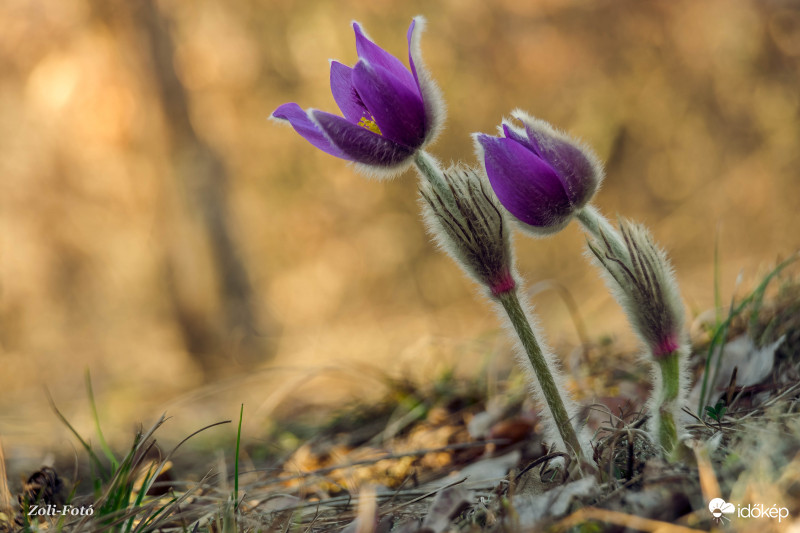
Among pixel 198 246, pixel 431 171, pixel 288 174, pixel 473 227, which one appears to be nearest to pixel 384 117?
pixel 431 171

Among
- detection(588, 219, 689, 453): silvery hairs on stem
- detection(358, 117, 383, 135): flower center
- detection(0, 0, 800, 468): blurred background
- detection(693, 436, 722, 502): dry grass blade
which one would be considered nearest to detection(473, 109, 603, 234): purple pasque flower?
detection(588, 219, 689, 453): silvery hairs on stem

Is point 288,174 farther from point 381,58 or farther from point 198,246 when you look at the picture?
point 381,58

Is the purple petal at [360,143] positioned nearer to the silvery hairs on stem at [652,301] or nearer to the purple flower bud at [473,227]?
the purple flower bud at [473,227]

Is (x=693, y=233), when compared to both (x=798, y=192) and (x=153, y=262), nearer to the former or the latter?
(x=798, y=192)

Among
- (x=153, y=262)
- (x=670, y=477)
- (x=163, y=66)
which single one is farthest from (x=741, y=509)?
(x=153, y=262)

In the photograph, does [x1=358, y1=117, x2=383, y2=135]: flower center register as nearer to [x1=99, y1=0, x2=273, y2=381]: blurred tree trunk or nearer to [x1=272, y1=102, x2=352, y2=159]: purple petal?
[x1=272, y1=102, x2=352, y2=159]: purple petal
